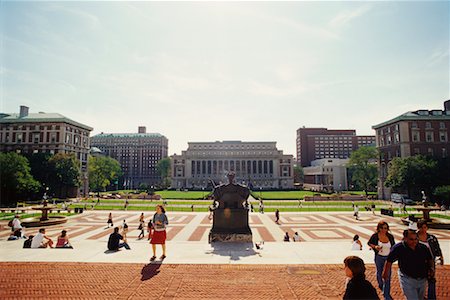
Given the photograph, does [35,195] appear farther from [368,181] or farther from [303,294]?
[368,181]

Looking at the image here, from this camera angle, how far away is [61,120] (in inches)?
2633

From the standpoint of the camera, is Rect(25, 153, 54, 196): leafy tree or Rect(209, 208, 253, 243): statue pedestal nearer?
Rect(209, 208, 253, 243): statue pedestal

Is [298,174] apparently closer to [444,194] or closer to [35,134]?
[444,194]

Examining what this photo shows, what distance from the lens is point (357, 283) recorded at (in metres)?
3.76

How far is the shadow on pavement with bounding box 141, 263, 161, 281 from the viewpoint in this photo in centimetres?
786

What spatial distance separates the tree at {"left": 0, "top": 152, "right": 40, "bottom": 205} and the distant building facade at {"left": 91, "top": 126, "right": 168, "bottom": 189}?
4667 inches

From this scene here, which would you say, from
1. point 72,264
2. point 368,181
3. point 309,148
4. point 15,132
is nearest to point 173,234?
point 72,264

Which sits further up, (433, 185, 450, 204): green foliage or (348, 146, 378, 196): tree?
(348, 146, 378, 196): tree

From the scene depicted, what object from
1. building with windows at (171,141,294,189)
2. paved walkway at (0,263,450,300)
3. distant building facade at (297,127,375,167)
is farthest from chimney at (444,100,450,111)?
distant building facade at (297,127,375,167)

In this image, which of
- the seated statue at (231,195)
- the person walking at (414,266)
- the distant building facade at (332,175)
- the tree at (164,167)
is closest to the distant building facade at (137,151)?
the tree at (164,167)

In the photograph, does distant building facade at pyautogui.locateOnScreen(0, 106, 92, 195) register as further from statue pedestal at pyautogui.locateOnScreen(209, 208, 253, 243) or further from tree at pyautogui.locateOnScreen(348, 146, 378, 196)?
tree at pyautogui.locateOnScreen(348, 146, 378, 196)

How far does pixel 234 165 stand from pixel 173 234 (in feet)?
386

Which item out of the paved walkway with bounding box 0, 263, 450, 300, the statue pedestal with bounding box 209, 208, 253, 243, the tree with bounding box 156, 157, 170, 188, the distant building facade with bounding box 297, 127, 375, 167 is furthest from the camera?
the distant building facade with bounding box 297, 127, 375, 167

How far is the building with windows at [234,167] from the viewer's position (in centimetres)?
13462
